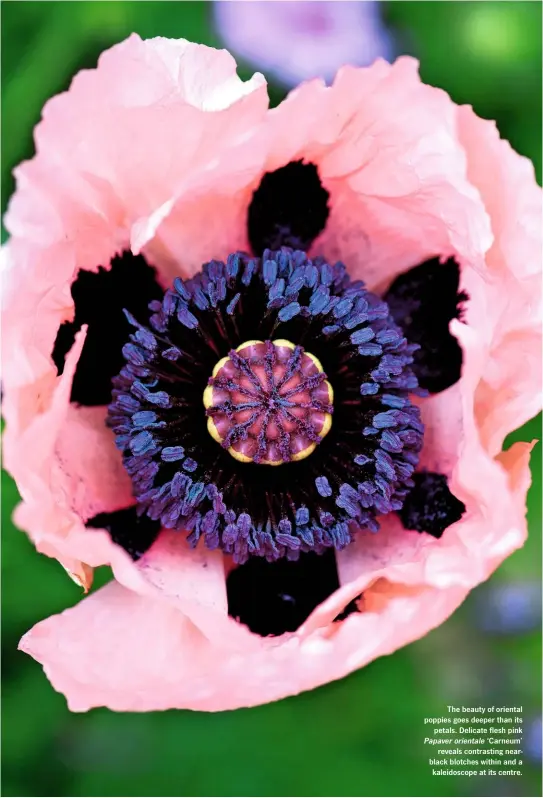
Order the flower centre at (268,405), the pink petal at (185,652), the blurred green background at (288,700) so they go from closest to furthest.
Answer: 1. the pink petal at (185,652)
2. the flower centre at (268,405)
3. the blurred green background at (288,700)

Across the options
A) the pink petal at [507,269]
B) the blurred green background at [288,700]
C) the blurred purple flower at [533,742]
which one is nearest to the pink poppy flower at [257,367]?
the pink petal at [507,269]

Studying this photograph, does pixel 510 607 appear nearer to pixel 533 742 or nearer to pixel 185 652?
pixel 533 742

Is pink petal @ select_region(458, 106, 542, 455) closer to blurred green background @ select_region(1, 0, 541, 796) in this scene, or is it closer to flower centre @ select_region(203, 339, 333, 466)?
flower centre @ select_region(203, 339, 333, 466)

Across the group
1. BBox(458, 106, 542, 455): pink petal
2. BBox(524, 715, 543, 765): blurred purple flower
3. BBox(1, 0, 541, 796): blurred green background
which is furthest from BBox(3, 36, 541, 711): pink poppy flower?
BBox(524, 715, 543, 765): blurred purple flower

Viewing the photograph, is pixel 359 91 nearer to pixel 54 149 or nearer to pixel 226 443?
pixel 54 149

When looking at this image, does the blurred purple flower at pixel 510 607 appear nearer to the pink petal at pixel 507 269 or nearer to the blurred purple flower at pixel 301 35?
the pink petal at pixel 507 269
